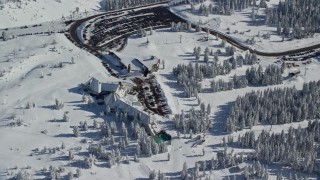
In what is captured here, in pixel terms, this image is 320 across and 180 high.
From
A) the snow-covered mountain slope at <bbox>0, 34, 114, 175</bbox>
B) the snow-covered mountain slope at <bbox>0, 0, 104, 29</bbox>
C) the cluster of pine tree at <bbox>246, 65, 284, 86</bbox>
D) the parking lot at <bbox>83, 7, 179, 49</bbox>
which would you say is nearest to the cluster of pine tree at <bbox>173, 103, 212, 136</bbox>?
the snow-covered mountain slope at <bbox>0, 34, 114, 175</bbox>

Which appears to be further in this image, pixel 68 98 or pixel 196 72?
pixel 196 72

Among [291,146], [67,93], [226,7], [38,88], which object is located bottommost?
[291,146]

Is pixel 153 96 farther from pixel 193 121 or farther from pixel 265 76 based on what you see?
pixel 265 76

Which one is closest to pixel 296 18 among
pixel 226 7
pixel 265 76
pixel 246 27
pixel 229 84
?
pixel 246 27

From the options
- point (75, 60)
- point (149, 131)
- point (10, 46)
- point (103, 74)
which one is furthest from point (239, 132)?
point (10, 46)

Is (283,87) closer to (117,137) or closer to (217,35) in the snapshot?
(217,35)

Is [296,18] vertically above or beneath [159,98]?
above
